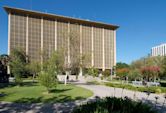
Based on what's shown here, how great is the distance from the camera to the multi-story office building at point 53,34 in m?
102

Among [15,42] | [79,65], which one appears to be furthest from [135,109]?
[15,42]

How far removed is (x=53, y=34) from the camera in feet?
362

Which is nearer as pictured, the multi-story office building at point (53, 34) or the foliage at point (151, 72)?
the foliage at point (151, 72)

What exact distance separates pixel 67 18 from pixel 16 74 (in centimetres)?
8449

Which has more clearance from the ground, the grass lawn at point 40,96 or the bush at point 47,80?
the bush at point 47,80

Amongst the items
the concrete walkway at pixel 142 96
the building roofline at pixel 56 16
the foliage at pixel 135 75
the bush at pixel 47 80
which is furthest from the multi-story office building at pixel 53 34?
the bush at pixel 47 80

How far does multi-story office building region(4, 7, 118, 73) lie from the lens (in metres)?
102

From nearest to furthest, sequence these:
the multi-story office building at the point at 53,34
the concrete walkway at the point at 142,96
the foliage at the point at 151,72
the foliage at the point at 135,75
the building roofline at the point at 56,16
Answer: the concrete walkway at the point at 142,96 < the foliage at the point at 151,72 < the foliage at the point at 135,75 < the building roofline at the point at 56,16 < the multi-story office building at the point at 53,34

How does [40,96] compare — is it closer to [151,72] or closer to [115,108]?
[115,108]

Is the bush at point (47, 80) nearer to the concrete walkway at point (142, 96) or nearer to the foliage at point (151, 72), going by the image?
the concrete walkway at point (142, 96)

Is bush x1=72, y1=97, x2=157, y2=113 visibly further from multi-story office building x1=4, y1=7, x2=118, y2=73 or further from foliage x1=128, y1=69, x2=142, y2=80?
multi-story office building x1=4, y1=7, x2=118, y2=73

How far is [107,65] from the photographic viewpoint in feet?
403

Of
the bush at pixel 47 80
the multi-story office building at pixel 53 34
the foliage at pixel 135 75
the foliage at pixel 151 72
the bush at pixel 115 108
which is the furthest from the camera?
the multi-story office building at pixel 53 34

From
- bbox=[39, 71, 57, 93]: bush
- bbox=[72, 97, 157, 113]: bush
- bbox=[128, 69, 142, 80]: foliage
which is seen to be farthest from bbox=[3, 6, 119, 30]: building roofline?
bbox=[72, 97, 157, 113]: bush
